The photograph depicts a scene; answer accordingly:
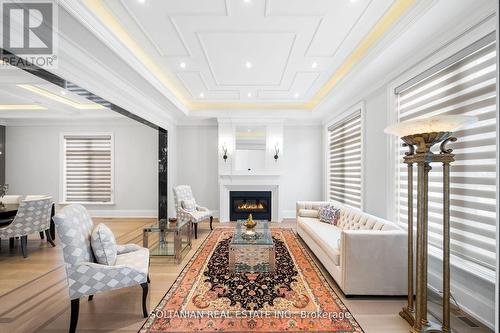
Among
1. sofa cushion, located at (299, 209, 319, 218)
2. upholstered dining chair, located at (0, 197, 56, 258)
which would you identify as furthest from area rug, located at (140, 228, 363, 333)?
upholstered dining chair, located at (0, 197, 56, 258)

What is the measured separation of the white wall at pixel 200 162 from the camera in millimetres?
6281

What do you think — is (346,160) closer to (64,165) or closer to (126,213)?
(126,213)

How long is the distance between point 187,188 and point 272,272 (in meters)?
3.12

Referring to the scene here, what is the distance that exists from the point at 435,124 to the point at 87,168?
758cm

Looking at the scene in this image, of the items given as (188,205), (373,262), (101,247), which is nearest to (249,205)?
(188,205)

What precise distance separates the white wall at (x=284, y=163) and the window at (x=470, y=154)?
3735 millimetres

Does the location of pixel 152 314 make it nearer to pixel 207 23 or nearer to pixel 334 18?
pixel 207 23

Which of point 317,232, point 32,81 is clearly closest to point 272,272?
point 317,232

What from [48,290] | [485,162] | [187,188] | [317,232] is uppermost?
[485,162]

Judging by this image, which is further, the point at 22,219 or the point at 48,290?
the point at 22,219

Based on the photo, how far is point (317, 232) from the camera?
3439 mm

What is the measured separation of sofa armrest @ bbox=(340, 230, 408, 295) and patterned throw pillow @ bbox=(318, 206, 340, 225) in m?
1.59

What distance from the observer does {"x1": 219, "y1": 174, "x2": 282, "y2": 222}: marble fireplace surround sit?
19.4 ft

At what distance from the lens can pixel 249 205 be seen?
19.8 feet
